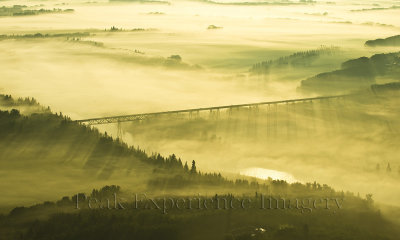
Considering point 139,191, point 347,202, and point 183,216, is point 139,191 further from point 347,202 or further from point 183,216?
point 347,202

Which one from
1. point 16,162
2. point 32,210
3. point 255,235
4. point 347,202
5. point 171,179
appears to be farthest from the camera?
point 16,162

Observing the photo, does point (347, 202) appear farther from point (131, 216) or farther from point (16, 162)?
point (16, 162)

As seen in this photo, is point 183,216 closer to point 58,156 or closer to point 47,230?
point 47,230

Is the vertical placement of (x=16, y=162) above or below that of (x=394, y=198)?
above

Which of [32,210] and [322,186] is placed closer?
[32,210]

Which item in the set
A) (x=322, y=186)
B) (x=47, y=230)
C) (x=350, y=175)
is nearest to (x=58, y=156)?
(x=47, y=230)

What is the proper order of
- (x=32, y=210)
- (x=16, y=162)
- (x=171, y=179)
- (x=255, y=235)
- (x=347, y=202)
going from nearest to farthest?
(x=255, y=235), (x=32, y=210), (x=347, y=202), (x=171, y=179), (x=16, y=162)

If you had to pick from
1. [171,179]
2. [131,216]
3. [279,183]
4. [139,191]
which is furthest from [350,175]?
[131,216]

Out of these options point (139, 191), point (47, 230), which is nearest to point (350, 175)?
point (139, 191)

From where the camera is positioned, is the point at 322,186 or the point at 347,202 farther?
the point at 322,186

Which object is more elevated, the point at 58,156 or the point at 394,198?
the point at 58,156
